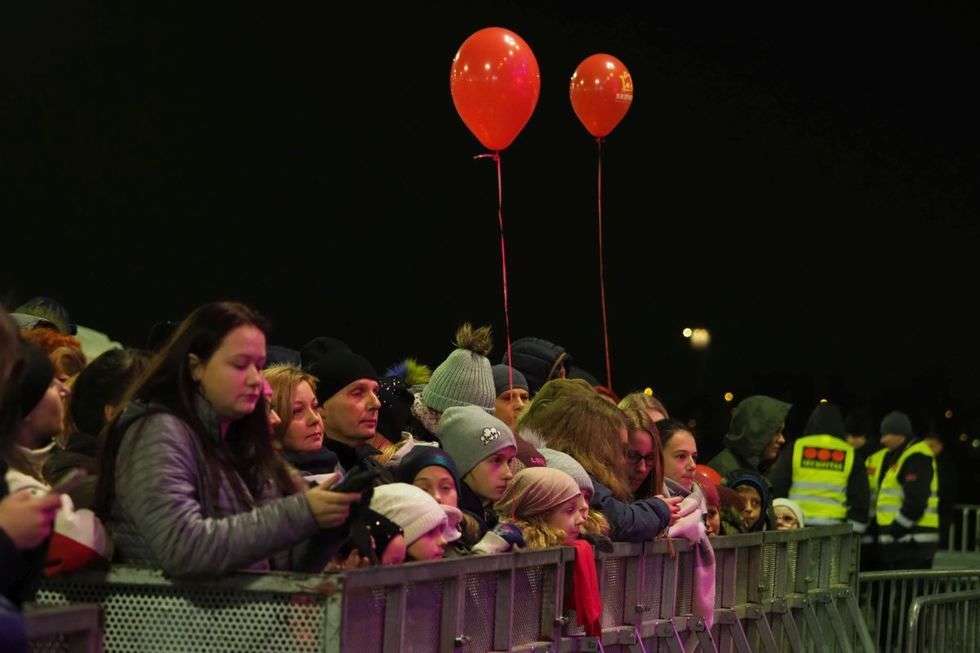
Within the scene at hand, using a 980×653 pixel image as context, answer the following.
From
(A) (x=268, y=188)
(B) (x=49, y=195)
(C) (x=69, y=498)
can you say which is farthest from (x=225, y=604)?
(A) (x=268, y=188)

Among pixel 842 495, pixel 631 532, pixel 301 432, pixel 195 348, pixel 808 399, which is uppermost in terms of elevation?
pixel 195 348

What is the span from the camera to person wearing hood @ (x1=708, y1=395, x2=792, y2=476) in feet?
38.2

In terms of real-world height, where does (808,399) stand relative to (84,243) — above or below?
below

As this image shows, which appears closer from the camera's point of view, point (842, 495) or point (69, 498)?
point (69, 498)

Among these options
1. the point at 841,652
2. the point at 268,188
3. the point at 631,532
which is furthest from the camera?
the point at 268,188

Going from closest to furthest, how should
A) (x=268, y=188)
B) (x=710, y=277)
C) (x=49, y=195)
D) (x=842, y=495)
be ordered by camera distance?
1. (x=842, y=495)
2. (x=49, y=195)
3. (x=268, y=188)
4. (x=710, y=277)

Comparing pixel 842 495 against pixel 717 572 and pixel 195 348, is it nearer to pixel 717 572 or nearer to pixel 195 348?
pixel 717 572

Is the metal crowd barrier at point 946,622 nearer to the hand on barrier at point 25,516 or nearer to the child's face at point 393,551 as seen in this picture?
the child's face at point 393,551

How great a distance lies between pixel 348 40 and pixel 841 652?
70.9 ft

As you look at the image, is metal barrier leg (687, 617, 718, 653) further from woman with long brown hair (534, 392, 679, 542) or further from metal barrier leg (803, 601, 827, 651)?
metal barrier leg (803, 601, 827, 651)

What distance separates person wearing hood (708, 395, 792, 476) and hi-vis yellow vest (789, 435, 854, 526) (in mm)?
1782

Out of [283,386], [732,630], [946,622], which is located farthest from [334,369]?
[946,622]

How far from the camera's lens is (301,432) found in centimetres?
641

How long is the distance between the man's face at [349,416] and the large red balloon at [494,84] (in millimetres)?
3819
